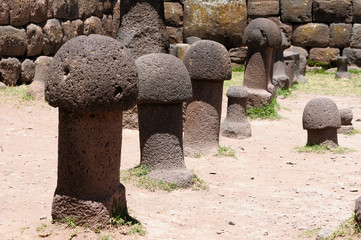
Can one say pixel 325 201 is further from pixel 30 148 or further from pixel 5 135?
pixel 5 135

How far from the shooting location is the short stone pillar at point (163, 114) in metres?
5.97

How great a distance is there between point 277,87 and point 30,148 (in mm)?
6855

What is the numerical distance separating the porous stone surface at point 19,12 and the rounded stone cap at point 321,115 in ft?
16.9

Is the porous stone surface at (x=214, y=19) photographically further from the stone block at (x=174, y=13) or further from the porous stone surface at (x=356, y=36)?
the porous stone surface at (x=356, y=36)

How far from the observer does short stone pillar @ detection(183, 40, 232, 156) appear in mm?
7402

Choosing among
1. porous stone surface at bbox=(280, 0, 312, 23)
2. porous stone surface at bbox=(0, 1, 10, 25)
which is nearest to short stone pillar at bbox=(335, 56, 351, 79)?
porous stone surface at bbox=(280, 0, 312, 23)

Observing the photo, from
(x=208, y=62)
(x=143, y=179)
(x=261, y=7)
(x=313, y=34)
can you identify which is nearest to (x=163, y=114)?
(x=143, y=179)

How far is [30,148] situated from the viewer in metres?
7.17

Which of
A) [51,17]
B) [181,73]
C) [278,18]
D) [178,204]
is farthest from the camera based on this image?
[278,18]

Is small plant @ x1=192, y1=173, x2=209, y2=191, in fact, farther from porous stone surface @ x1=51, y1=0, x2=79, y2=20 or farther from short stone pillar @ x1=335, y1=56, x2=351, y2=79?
short stone pillar @ x1=335, y1=56, x2=351, y2=79

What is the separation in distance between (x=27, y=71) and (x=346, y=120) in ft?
18.1

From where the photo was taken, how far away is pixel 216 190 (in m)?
6.14

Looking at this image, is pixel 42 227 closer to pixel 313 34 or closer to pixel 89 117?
pixel 89 117

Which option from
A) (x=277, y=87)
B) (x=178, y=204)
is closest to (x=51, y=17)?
(x=277, y=87)
